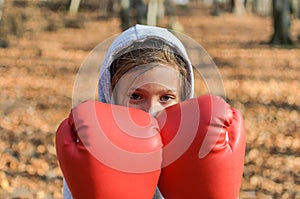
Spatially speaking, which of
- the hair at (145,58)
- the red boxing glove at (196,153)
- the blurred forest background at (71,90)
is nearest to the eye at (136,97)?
the hair at (145,58)

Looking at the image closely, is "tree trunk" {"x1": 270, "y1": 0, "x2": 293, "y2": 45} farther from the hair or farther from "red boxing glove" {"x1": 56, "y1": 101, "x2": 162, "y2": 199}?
"red boxing glove" {"x1": 56, "y1": 101, "x2": 162, "y2": 199}

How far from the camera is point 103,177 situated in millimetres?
1495

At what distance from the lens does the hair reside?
6.74 ft

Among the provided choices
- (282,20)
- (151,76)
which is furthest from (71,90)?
(151,76)

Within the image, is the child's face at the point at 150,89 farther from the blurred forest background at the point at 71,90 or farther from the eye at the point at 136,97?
the blurred forest background at the point at 71,90

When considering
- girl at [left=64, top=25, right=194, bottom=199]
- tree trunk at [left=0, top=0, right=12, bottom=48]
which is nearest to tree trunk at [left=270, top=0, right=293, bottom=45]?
tree trunk at [left=0, top=0, right=12, bottom=48]

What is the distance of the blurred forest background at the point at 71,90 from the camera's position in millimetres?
4879

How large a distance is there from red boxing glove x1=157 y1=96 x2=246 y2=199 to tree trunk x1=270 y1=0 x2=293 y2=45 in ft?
42.0

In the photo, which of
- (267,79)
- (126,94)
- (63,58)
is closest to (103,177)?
(126,94)

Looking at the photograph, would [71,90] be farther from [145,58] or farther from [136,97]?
[136,97]

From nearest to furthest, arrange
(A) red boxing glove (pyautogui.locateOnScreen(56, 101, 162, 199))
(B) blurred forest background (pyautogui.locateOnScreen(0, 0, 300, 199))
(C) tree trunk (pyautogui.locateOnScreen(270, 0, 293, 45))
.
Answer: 1. (A) red boxing glove (pyautogui.locateOnScreen(56, 101, 162, 199))
2. (B) blurred forest background (pyautogui.locateOnScreen(0, 0, 300, 199))
3. (C) tree trunk (pyautogui.locateOnScreen(270, 0, 293, 45))

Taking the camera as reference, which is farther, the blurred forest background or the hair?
the blurred forest background

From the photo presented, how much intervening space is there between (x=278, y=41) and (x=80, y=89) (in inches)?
526

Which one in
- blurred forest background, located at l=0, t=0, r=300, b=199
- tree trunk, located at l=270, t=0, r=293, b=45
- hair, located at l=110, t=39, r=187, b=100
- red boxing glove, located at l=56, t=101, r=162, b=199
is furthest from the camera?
tree trunk, located at l=270, t=0, r=293, b=45
